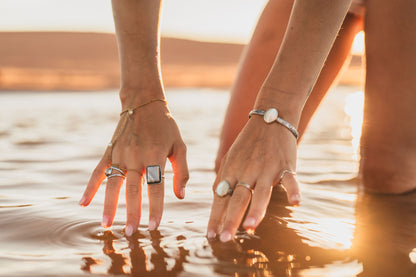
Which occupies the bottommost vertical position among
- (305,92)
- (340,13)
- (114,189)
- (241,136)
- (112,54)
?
(114,189)

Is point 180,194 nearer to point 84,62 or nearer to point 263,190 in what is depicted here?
point 263,190

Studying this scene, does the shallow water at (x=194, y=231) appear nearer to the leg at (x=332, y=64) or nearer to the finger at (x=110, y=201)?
the finger at (x=110, y=201)

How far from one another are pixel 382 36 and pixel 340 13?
70 centimetres

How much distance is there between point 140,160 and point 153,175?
0.06 meters

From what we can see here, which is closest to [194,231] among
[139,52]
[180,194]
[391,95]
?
[180,194]

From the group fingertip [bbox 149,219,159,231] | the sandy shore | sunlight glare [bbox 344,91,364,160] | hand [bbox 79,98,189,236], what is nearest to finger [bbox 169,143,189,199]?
hand [bbox 79,98,189,236]

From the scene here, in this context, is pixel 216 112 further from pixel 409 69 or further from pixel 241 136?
pixel 241 136

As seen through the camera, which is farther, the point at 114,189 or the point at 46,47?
the point at 46,47

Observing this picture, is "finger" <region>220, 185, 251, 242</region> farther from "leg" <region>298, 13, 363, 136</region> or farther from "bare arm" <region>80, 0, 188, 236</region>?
"leg" <region>298, 13, 363, 136</region>

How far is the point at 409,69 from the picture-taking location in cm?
184

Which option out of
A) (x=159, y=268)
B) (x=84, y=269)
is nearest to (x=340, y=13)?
(x=159, y=268)

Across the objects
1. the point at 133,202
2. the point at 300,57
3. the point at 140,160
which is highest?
the point at 300,57

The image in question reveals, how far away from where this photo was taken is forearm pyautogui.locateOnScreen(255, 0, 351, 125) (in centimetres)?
124

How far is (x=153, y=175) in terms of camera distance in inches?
51.5
